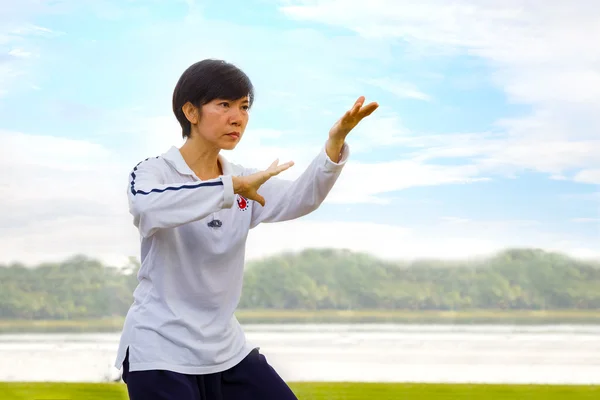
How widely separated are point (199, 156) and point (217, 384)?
477 mm

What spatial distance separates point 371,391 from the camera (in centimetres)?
383

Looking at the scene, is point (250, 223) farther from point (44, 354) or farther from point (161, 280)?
point (44, 354)

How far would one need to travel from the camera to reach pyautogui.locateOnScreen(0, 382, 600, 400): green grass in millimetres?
3773

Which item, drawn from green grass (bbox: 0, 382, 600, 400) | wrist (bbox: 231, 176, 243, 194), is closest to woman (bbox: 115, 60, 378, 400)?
wrist (bbox: 231, 176, 243, 194)

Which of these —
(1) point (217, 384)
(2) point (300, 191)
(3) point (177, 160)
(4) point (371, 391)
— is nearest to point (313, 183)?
(2) point (300, 191)

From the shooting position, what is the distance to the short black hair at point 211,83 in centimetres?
160

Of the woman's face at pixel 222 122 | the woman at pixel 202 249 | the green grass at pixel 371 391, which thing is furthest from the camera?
the green grass at pixel 371 391

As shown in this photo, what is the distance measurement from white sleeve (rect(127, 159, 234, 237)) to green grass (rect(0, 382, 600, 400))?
248cm

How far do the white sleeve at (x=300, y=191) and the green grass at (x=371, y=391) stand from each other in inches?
87.4

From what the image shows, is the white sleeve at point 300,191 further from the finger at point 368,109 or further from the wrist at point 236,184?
the wrist at point 236,184

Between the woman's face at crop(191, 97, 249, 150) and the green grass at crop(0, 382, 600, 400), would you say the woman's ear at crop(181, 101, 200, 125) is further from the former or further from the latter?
the green grass at crop(0, 382, 600, 400)

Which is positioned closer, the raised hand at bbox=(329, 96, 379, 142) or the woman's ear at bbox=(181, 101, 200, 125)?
the raised hand at bbox=(329, 96, 379, 142)

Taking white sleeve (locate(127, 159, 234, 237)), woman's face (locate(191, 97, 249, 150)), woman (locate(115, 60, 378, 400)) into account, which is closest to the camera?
white sleeve (locate(127, 159, 234, 237))

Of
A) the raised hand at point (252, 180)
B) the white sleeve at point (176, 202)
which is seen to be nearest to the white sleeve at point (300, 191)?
the raised hand at point (252, 180)
